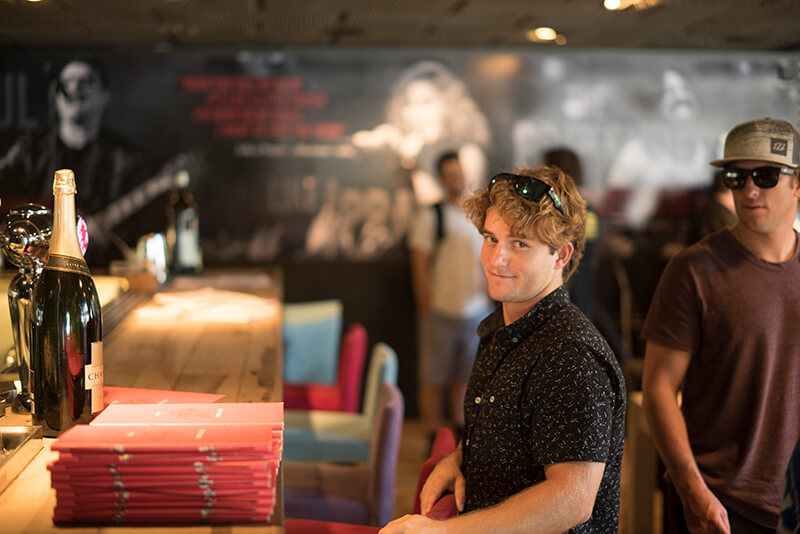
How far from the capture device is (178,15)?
4.51 meters

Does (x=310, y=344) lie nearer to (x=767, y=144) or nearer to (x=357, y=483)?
(x=357, y=483)

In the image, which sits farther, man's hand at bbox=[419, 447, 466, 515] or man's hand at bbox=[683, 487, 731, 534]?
man's hand at bbox=[683, 487, 731, 534]

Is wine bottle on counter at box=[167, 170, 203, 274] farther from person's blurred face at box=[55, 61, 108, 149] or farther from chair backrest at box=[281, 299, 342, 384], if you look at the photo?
person's blurred face at box=[55, 61, 108, 149]

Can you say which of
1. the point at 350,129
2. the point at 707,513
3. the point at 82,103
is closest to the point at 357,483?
the point at 707,513

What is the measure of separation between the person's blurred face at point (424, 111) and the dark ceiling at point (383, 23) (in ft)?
1.00

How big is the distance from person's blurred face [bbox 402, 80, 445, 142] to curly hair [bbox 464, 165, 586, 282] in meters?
3.97

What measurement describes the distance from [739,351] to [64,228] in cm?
161

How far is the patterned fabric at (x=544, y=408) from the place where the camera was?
141cm

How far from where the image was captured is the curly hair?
1567 millimetres

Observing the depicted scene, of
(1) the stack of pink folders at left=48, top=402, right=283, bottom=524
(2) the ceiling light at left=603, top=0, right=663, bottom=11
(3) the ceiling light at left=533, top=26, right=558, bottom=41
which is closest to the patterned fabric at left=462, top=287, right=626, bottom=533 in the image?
(1) the stack of pink folders at left=48, top=402, right=283, bottom=524

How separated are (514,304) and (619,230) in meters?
4.35

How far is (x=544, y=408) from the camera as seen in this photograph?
1.44m

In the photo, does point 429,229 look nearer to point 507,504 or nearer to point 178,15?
point 178,15

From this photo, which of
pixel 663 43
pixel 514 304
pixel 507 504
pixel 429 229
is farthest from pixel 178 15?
pixel 507 504
